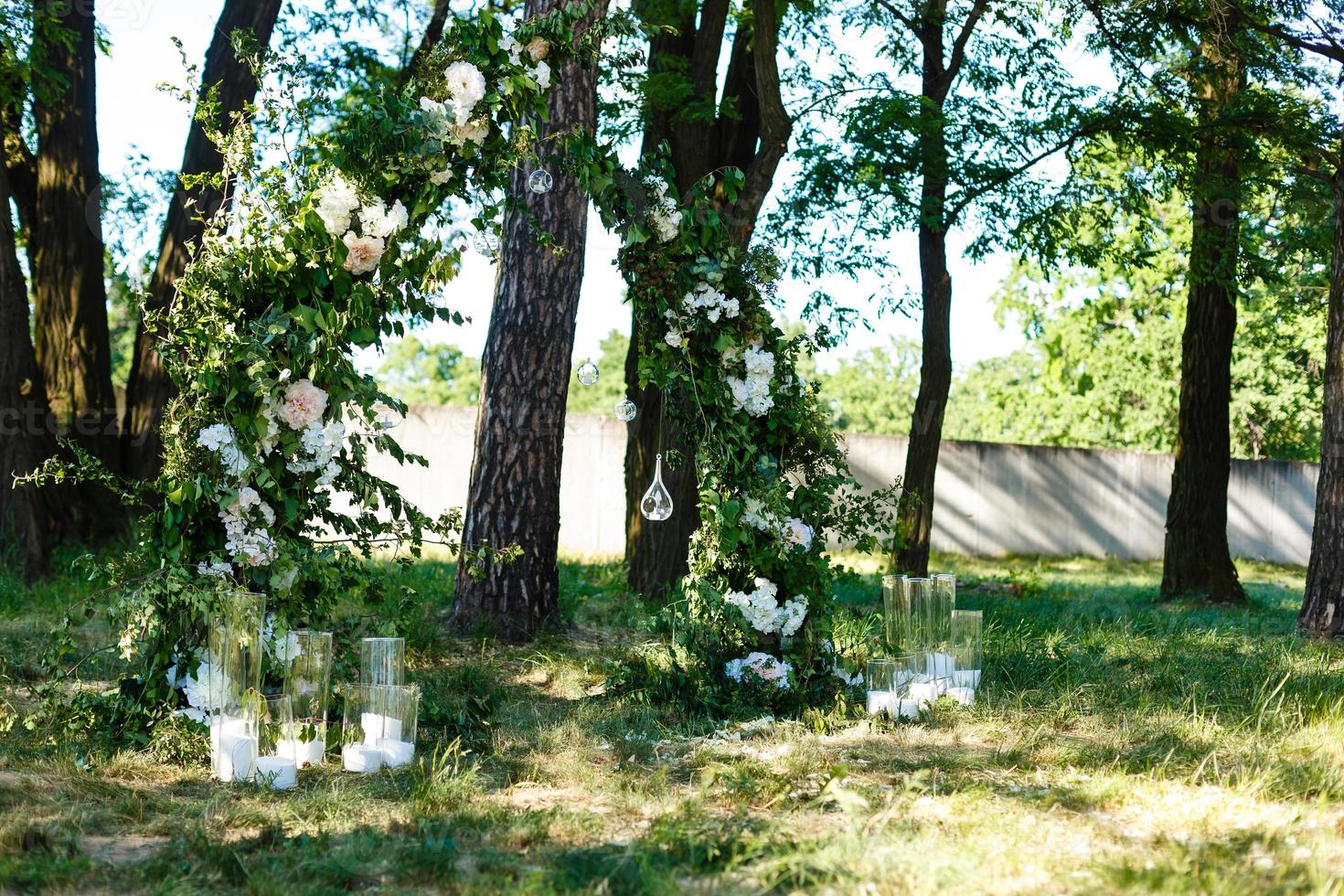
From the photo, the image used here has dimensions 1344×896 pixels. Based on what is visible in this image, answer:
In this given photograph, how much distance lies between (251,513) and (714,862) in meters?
1.93

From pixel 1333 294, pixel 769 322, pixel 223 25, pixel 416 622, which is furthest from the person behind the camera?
pixel 223 25

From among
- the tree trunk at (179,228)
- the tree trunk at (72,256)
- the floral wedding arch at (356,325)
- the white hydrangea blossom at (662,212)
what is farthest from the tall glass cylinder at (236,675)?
the tree trunk at (72,256)

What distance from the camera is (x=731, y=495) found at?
15.0ft

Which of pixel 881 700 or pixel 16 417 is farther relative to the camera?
pixel 16 417

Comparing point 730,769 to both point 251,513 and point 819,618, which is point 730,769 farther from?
point 251,513

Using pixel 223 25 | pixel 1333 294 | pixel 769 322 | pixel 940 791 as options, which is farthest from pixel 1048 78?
pixel 940 791

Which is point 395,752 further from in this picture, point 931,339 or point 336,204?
point 931,339

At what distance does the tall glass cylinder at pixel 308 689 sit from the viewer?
12.0 feet

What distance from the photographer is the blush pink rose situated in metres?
3.68

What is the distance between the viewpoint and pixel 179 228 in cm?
834

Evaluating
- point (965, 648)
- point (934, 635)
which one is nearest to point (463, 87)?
point (934, 635)

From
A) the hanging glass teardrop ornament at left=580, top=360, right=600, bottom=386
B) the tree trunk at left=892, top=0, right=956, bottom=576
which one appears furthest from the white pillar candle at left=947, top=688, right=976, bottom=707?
the tree trunk at left=892, top=0, right=956, bottom=576

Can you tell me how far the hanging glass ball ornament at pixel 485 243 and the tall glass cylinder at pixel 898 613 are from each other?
198cm

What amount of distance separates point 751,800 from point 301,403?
1839mm
